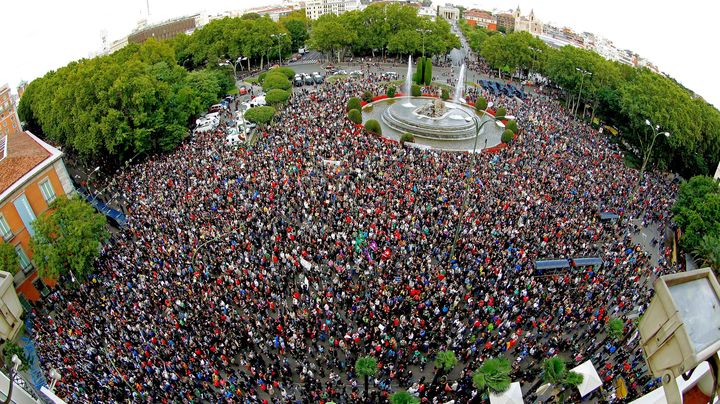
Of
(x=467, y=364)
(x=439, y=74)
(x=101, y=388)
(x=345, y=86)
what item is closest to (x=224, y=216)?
(x=101, y=388)

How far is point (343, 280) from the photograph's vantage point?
19719 mm

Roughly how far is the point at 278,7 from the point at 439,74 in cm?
9062

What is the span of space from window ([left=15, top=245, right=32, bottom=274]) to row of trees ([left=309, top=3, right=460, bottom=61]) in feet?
147

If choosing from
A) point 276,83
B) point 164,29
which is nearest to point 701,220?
point 276,83

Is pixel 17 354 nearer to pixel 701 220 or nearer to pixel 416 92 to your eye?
pixel 701 220

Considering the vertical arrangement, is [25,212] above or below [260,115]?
above

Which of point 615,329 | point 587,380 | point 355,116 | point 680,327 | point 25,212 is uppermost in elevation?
point 680,327

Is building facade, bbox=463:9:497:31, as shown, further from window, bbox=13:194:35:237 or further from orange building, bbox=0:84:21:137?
window, bbox=13:194:35:237

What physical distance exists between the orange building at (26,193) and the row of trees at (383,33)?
4059cm

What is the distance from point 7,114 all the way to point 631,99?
65965 millimetres

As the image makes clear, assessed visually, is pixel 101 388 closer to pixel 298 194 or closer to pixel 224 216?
pixel 224 216

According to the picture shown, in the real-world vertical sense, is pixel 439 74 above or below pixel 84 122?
below

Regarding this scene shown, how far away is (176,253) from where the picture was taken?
21.0m

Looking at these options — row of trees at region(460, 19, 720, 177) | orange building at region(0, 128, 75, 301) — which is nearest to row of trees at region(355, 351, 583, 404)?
orange building at region(0, 128, 75, 301)
